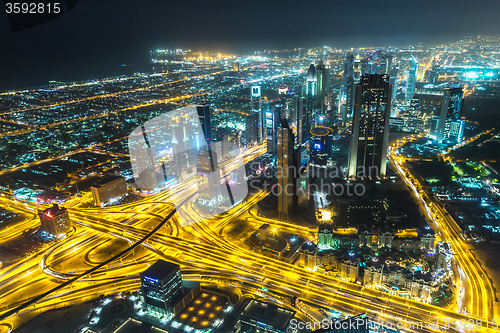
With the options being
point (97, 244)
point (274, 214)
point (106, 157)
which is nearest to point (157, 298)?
point (97, 244)

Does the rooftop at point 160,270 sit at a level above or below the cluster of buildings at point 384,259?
above

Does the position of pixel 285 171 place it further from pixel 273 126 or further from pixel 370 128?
pixel 273 126

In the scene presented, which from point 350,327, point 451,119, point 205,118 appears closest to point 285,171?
point 350,327

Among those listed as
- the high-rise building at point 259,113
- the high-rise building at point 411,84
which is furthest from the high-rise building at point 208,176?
the high-rise building at point 411,84

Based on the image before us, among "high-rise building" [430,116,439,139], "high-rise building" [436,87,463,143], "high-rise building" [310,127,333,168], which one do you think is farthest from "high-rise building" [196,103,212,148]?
"high-rise building" [436,87,463,143]

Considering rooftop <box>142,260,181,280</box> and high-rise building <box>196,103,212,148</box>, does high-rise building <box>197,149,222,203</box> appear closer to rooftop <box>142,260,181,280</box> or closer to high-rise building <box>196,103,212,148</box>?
high-rise building <box>196,103,212,148</box>

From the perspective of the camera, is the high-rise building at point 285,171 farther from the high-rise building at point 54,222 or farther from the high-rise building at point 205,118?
the high-rise building at point 54,222
